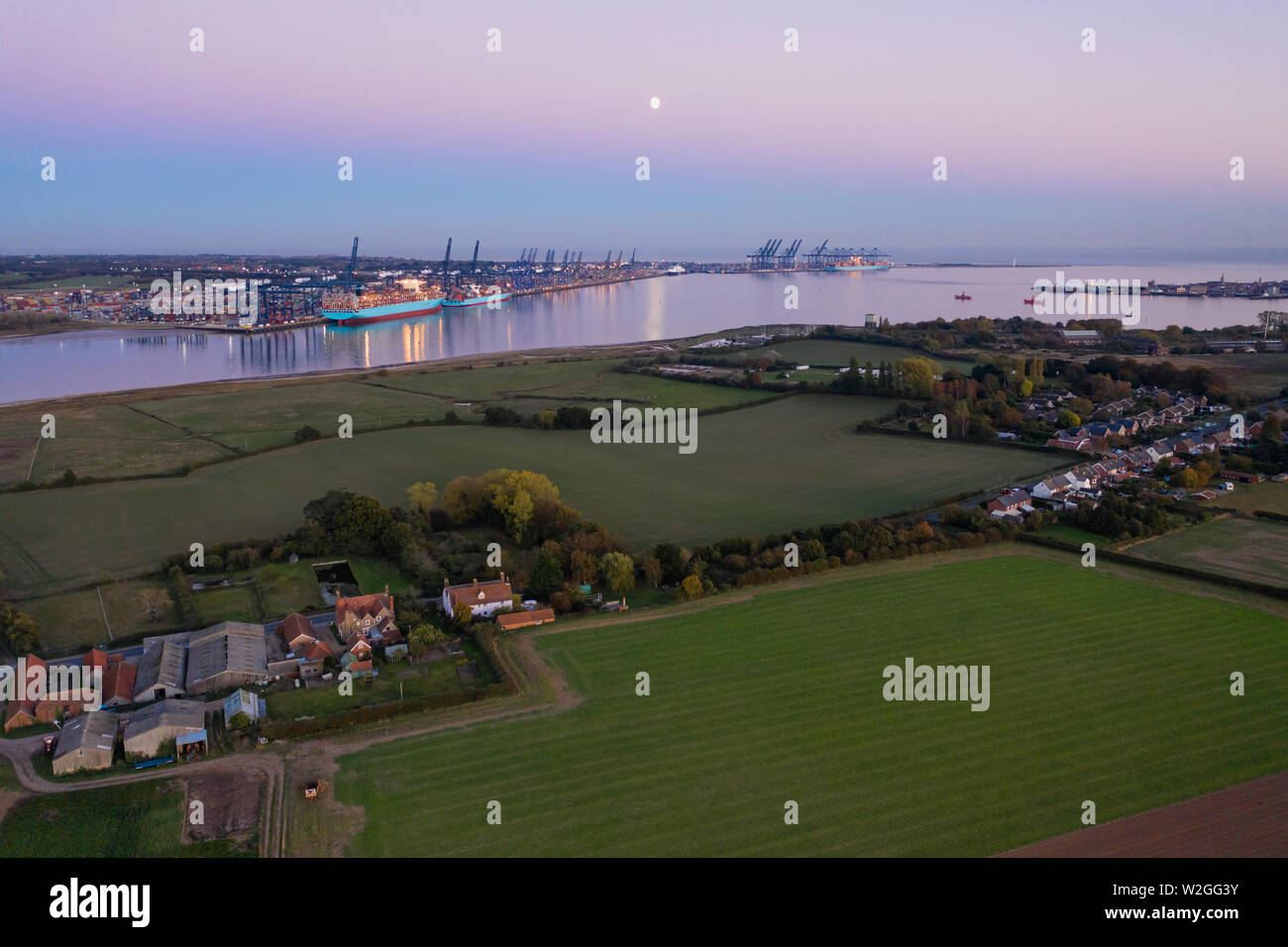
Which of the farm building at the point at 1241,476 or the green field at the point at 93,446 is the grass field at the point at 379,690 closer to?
the green field at the point at 93,446

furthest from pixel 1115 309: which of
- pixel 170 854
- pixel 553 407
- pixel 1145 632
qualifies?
pixel 170 854

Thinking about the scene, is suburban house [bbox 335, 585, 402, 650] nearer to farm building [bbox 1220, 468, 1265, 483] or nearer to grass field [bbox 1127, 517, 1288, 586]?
grass field [bbox 1127, 517, 1288, 586]

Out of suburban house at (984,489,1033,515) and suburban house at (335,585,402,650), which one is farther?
suburban house at (984,489,1033,515)

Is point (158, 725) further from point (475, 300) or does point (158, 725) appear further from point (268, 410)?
point (475, 300)

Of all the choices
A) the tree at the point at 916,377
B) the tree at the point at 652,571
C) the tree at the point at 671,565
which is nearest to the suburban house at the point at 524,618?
the tree at the point at 652,571

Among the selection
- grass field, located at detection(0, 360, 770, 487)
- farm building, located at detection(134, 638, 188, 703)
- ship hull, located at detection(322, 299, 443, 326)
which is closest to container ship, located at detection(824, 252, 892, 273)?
ship hull, located at detection(322, 299, 443, 326)

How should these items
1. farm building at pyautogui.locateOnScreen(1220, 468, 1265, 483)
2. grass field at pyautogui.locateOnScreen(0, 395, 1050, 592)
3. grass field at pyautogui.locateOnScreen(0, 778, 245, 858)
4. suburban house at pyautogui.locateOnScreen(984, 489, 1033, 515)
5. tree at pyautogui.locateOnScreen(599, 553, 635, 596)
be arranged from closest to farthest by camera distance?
grass field at pyautogui.locateOnScreen(0, 778, 245, 858), tree at pyautogui.locateOnScreen(599, 553, 635, 596), grass field at pyautogui.locateOnScreen(0, 395, 1050, 592), suburban house at pyautogui.locateOnScreen(984, 489, 1033, 515), farm building at pyautogui.locateOnScreen(1220, 468, 1265, 483)

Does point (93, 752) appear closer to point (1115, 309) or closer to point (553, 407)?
point (553, 407)
